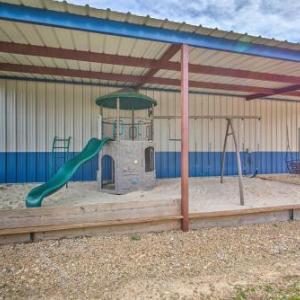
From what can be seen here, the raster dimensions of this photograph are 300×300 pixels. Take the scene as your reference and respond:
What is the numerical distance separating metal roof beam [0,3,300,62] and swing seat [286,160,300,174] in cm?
570

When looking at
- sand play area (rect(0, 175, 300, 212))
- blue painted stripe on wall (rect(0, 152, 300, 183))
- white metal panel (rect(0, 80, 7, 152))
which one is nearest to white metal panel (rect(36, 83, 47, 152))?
blue painted stripe on wall (rect(0, 152, 300, 183))

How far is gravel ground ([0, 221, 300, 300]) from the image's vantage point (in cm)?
239

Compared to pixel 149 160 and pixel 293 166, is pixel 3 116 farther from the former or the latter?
pixel 293 166

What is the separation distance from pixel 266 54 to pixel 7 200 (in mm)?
5362

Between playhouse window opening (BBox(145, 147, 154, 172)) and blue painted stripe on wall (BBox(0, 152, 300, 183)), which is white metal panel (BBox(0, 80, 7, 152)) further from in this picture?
playhouse window opening (BBox(145, 147, 154, 172))

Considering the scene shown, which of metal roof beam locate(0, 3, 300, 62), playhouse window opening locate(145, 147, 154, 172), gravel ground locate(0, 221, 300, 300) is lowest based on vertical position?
gravel ground locate(0, 221, 300, 300)

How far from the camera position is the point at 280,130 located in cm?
1015

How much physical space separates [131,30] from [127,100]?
299cm

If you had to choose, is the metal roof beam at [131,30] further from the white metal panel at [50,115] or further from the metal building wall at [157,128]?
the white metal panel at [50,115]

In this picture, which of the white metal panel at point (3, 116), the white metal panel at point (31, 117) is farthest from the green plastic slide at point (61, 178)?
the white metal panel at point (3, 116)

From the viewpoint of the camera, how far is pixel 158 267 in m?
2.88

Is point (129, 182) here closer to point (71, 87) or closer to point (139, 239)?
point (139, 239)

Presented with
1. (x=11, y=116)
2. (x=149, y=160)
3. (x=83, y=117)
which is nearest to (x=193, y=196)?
(x=149, y=160)

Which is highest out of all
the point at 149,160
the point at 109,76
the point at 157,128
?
the point at 109,76
